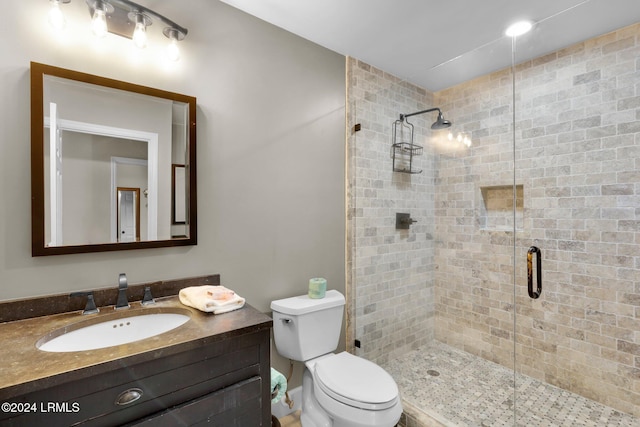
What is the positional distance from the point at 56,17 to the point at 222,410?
1.69 meters

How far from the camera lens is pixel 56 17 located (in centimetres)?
125

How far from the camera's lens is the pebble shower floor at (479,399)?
6.12 ft

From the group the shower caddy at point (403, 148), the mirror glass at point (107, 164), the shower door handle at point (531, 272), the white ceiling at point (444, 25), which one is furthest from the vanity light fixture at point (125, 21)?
the shower door handle at point (531, 272)

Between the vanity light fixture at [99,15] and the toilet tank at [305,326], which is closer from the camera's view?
the vanity light fixture at [99,15]

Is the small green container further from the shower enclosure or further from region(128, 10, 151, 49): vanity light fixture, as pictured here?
region(128, 10, 151, 49): vanity light fixture

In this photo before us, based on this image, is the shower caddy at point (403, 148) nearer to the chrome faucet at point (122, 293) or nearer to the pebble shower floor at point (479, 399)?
the pebble shower floor at point (479, 399)

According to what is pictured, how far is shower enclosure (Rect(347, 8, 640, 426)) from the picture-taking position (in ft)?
6.17

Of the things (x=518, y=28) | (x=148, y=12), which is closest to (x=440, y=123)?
(x=518, y=28)

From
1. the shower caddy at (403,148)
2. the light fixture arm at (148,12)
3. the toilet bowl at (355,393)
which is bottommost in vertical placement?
the toilet bowl at (355,393)

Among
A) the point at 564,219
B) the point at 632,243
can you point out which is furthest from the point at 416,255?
the point at 632,243

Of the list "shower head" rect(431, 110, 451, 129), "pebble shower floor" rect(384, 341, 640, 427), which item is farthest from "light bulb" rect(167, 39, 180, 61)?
"pebble shower floor" rect(384, 341, 640, 427)

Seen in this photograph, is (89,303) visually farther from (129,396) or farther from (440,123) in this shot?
(440,123)

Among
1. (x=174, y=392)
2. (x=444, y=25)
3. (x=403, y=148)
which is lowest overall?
(x=174, y=392)

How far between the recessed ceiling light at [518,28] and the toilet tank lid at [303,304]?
2058 millimetres
